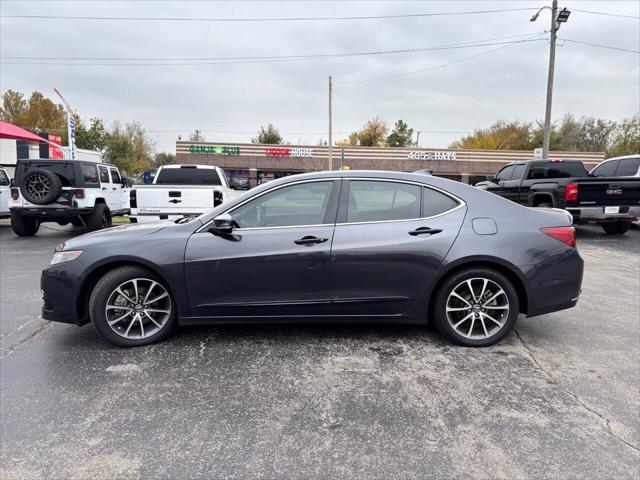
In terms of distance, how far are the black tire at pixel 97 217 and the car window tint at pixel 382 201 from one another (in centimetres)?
939

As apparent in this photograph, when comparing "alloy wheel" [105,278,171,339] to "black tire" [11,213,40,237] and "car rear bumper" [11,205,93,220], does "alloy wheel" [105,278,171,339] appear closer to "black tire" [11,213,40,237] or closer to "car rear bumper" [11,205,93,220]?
"car rear bumper" [11,205,93,220]

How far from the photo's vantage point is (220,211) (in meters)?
3.74

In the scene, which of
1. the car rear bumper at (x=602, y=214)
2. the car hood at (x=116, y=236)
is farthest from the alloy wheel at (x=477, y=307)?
the car rear bumper at (x=602, y=214)

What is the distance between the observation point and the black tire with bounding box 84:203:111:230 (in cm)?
1083

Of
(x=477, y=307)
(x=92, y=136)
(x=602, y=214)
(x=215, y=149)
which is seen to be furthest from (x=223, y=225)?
(x=92, y=136)

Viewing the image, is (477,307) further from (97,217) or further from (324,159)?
(324,159)

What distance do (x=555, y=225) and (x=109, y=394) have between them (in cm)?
403

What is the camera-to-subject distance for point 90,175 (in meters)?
10.9

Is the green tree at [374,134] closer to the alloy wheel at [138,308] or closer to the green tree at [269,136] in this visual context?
the green tree at [269,136]

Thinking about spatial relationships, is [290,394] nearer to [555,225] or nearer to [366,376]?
[366,376]

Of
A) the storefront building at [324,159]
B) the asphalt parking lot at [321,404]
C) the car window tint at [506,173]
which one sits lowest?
the asphalt parking lot at [321,404]

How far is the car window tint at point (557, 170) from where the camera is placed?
11219 mm

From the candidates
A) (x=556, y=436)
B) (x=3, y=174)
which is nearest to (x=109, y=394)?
(x=556, y=436)

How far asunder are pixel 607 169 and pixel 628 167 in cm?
71
